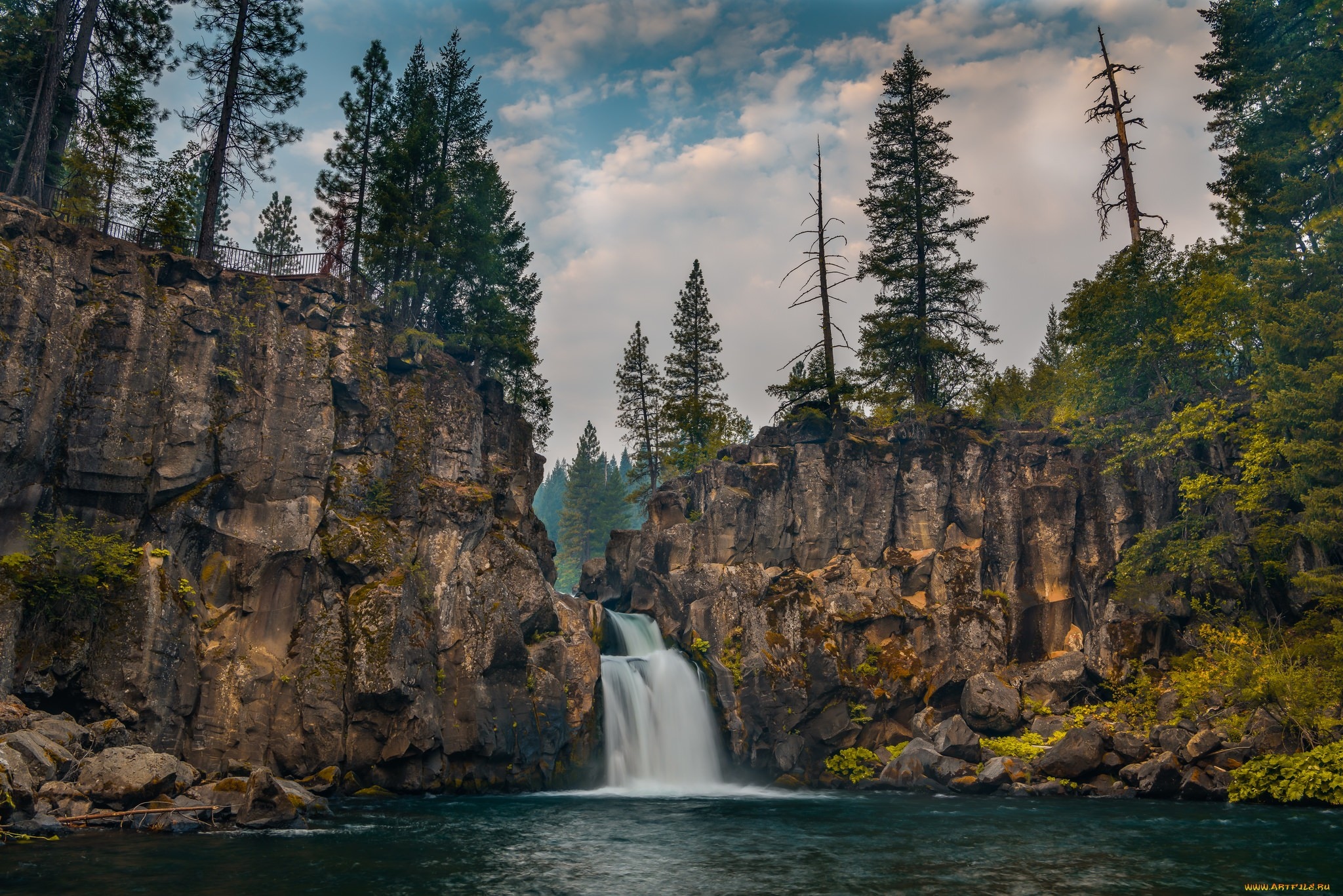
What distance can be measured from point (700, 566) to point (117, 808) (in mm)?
26565

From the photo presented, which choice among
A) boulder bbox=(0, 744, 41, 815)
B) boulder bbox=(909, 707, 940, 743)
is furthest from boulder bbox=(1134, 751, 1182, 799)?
boulder bbox=(0, 744, 41, 815)

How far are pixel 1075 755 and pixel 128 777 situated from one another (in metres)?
30.7

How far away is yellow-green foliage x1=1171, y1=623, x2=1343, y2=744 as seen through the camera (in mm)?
23891

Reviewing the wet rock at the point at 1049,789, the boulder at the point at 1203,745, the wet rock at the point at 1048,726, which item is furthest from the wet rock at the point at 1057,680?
the boulder at the point at 1203,745

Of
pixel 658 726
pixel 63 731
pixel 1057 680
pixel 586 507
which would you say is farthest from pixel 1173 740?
pixel 586 507

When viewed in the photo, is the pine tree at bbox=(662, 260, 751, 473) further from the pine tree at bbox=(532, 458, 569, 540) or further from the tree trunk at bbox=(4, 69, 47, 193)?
the pine tree at bbox=(532, 458, 569, 540)

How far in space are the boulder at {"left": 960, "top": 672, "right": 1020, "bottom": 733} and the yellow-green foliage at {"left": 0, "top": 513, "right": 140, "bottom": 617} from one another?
3368 cm

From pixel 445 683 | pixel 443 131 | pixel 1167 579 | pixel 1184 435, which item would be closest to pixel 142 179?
pixel 443 131

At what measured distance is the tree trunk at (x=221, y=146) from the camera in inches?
1243

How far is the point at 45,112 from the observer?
2983 cm

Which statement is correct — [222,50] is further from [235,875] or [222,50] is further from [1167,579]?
[1167,579]

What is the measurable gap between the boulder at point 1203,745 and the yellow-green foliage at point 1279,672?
152 cm

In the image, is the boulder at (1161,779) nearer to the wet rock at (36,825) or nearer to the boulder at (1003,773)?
the boulder at (1003,773)

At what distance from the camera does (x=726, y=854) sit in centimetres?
1856
